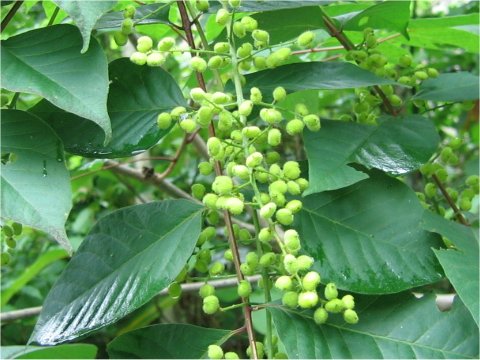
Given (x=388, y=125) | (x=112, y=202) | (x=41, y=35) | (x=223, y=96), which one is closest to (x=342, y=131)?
(x=388, y=125)

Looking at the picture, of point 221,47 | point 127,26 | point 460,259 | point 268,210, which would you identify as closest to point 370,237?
point 460,259

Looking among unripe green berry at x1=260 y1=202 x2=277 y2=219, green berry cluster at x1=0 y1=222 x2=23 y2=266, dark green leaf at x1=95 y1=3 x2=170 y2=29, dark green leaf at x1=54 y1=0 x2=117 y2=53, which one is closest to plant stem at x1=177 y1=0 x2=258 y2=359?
dark green leaf at x1=95 y1=3 x2=170 y2=29

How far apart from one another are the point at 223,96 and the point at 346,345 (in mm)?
353

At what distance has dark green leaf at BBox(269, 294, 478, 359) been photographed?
79 cm

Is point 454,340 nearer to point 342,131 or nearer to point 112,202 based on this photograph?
point 342,131

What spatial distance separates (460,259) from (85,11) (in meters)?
0.57

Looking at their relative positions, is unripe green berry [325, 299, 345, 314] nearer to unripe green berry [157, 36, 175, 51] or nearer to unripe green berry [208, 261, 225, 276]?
unripe green berry [208, 261, 225, 276]

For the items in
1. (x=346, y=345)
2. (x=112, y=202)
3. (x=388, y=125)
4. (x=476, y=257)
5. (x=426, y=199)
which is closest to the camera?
(x=346, y=345)

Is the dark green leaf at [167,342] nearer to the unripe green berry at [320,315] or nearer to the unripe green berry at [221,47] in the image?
the unripe green berry at [320,315]

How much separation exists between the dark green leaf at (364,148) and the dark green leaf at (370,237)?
0.11 ft

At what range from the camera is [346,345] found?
0.80m

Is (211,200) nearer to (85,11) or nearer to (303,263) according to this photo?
(303,263)

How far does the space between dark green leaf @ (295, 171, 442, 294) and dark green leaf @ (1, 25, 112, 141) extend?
33 cm

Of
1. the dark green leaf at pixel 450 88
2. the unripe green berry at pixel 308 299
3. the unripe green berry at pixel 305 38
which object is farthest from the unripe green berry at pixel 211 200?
the dark green leaf at pixel 450 88
